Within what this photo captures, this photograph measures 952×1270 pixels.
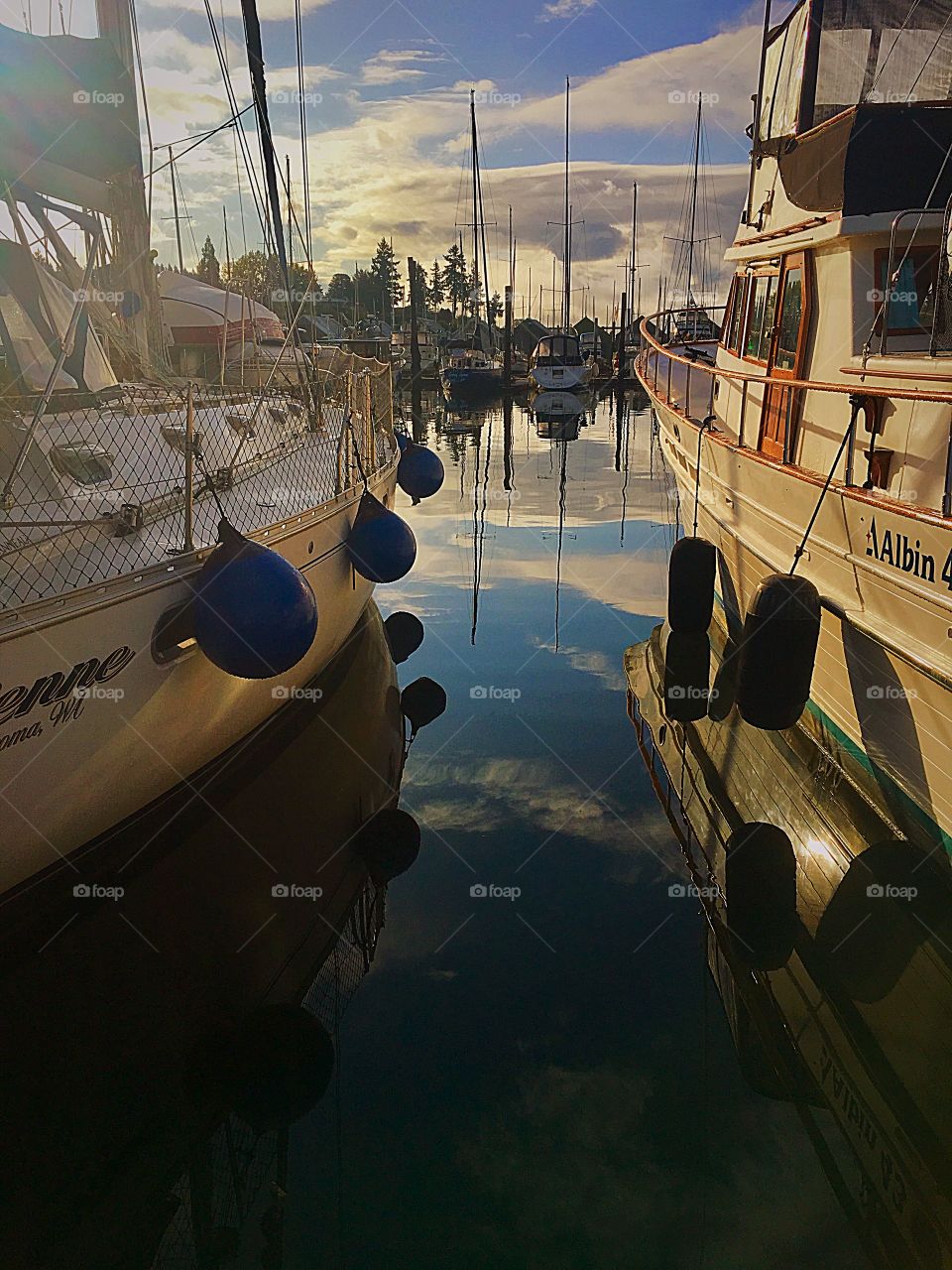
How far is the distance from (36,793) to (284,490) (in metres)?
3.74

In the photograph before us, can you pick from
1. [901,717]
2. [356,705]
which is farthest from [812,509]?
[356,705]

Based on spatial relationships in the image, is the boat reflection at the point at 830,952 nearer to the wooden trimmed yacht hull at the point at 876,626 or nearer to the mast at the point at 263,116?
the wooden trimmed yacht hull at the point at 876,626

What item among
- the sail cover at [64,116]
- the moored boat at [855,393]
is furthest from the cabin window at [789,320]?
the sail cover at [64,116]

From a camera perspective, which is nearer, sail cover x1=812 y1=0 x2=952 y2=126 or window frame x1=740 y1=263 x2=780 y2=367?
sail cover x1=812 y1=0 x2=952 y2=126

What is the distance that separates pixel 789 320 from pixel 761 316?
1112 millimetres

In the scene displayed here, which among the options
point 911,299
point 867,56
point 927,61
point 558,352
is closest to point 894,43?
point 867,56

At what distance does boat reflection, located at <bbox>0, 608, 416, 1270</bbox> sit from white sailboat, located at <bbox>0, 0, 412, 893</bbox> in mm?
383

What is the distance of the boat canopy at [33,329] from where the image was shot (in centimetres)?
677

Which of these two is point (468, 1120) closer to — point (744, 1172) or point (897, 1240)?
point (744, 1172)

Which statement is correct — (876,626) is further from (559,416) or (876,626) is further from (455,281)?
(455,281)

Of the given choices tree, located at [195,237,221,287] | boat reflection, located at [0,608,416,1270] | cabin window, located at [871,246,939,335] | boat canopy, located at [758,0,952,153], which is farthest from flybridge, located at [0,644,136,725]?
tree, located at [195,237,221,287]

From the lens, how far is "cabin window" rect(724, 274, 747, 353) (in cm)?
1017

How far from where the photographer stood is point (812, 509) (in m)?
6.71

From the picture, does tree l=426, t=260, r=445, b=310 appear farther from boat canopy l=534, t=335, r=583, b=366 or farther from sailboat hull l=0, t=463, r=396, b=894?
sailboat hull l=0, t=463, r=396, b=894
